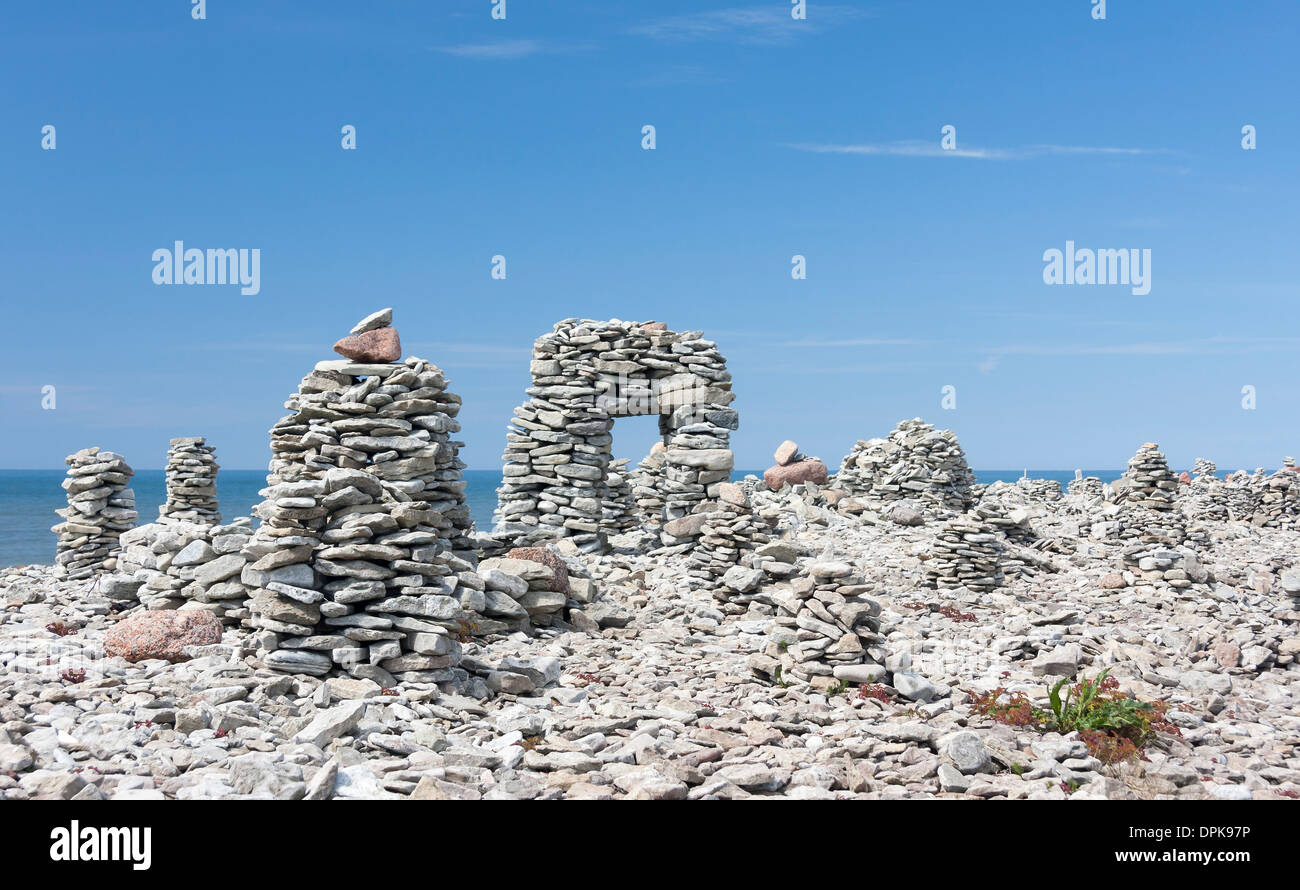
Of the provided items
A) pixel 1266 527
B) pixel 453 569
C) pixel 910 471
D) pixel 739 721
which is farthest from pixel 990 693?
pixel 1266 527

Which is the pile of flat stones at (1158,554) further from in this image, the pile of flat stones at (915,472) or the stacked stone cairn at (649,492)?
the stacked stone cairn at (649,492)

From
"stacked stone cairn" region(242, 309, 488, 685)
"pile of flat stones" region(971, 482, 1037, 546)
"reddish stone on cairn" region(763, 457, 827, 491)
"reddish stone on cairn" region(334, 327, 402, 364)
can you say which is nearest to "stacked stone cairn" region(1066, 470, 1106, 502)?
"reddish stone on cairn" region(763, 457, 827, 491)

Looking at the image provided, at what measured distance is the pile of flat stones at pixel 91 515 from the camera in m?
24.0

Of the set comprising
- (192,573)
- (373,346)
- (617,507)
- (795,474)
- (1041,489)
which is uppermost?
(373,346)

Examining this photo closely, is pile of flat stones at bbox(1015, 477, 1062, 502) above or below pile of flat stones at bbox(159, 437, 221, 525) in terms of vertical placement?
below

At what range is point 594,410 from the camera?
2014cm

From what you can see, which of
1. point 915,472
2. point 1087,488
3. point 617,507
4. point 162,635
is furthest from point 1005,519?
point 1087,488

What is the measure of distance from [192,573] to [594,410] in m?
10.3

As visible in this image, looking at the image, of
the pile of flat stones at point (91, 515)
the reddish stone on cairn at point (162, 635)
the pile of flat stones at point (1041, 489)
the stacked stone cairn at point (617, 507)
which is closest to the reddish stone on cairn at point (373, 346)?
the reddish stone on cairn at point (162, 635)

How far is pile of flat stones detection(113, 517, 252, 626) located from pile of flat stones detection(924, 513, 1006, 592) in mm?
13135

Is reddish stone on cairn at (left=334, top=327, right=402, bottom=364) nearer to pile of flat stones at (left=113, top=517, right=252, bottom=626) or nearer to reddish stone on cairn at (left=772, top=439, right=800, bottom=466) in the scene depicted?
pile of flat stones at (left=113, top=517, right=252, bottom=626)

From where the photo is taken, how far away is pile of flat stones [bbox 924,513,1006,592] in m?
17.8

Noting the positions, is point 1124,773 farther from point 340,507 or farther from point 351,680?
point 340,507

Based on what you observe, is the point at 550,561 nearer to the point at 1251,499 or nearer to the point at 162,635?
the point at 162,635
